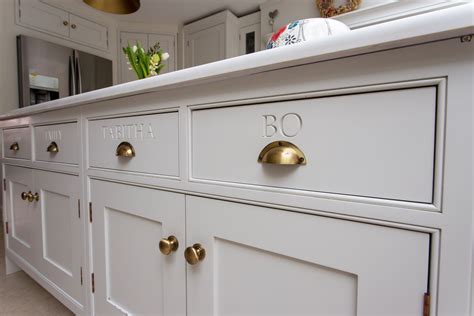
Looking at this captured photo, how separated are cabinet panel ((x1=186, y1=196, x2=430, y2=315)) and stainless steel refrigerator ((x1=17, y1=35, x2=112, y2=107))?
7.55ft

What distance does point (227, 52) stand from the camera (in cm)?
242

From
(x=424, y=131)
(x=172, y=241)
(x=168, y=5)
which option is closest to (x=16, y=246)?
(x=172, y=241)

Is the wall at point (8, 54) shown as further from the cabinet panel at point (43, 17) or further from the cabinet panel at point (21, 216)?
the cabinet panel at point (21, 216)

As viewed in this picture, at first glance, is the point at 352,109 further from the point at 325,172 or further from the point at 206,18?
the point at 206,18

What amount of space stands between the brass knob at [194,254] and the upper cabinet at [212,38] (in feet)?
7.42

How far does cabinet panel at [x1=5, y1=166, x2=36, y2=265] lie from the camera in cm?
105

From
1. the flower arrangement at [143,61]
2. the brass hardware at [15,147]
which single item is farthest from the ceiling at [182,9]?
the brass hardware at [15,147]

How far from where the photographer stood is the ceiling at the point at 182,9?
238 cm

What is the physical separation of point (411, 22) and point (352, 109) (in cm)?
12

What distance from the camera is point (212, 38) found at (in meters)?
2.52

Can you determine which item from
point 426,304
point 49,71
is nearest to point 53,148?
point 426,304

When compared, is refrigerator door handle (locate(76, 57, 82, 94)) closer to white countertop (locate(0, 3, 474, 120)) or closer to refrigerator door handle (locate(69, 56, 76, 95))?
refrigerator door handle (locate(69, 56, 76, 95))

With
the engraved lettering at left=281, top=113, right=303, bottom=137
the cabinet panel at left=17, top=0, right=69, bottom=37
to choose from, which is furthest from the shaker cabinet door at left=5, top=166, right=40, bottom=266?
the cabinet panel at left=17, top=0, right=69, bottom=37

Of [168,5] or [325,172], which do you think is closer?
[325,172]
